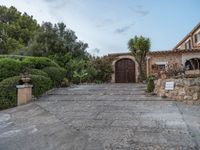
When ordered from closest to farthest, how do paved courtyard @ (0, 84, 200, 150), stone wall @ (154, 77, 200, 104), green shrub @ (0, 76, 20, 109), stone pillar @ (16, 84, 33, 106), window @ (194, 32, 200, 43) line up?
paved courtyard @ (0, 84, 200, 150) → stone wall @ (154, 77, 200, 104) → green shrub @ (0, 76, 20, 109) → stone pillar @ (16, 84, 33, 106) → window @ (194, 32, 200, 43)

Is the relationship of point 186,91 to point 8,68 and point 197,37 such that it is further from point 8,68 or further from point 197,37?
point 197,37

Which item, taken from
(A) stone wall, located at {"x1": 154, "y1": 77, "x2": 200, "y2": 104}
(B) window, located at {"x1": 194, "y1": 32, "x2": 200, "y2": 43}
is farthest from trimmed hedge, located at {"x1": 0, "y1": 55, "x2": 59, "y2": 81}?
(B) window, located at {"x1": 194, "y1": 32, "x2": 200, "y2": 43}

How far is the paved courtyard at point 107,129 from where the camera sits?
152 inches

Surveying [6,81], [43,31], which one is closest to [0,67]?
[6,81]

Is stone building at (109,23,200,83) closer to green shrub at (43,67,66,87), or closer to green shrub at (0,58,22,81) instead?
green shrub at (43,67,66,87)

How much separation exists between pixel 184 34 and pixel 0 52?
70.4ft

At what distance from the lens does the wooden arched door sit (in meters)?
19.0

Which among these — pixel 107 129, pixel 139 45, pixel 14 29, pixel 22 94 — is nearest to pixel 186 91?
pixel 107 129

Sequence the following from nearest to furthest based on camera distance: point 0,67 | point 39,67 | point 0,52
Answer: point 0,67 < point 39,67 < point 0,52

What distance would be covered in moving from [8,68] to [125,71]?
11271 millimetres

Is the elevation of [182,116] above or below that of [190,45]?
below

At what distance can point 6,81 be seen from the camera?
9.23 m

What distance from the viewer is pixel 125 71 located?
752 inches

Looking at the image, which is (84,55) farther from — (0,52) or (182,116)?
(182,116)
